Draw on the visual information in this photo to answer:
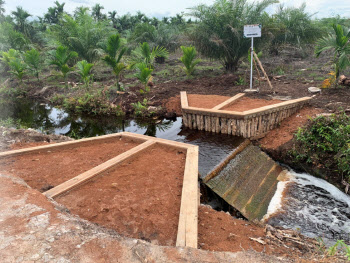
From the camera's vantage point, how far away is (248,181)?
456 centimetres

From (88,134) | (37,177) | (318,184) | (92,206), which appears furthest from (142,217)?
(88,134)

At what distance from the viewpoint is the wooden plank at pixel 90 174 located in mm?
2779

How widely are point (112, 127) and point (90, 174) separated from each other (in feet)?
16.2

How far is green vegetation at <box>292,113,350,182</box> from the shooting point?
4645 millimetres

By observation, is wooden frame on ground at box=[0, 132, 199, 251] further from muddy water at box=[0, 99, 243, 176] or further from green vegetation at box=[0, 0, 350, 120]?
green vegetation at box=[0, 0, 350, 120]

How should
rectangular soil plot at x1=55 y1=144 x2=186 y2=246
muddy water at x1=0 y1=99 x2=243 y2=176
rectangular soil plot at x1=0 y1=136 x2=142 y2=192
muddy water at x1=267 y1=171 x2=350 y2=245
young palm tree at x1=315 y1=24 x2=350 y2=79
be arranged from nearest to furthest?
rectangular soil plot at x1=55 y1=144 x2=186 y2=246, rectangular soil plot at x1=0 y1=136 x2=142 y2=192, muddy water at x1=267 y1=171 x2=350 y2=245, muddy water at x1=0 y1=99 x2=243 y2=176, young palm tree at x1=315 y1=24 x2=350 y2=79

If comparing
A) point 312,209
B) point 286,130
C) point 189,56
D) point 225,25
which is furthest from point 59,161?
point 225,25

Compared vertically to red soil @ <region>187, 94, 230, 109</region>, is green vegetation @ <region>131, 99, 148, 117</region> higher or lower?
lower

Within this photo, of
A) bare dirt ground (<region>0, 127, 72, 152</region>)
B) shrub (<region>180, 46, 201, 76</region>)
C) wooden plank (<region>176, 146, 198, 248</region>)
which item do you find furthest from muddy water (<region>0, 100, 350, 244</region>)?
shrub (<region>180, 46, 201, 76</region>)

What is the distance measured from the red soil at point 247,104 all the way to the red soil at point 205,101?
0.44m

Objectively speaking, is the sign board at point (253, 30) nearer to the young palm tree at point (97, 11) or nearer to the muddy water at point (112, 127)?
the muddy water at point (112, 127)

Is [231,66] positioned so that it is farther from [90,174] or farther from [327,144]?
[90,174]

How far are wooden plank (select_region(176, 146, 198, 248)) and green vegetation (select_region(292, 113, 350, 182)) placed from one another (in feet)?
9.61

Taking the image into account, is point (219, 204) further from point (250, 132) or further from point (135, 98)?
point (135, 98)
